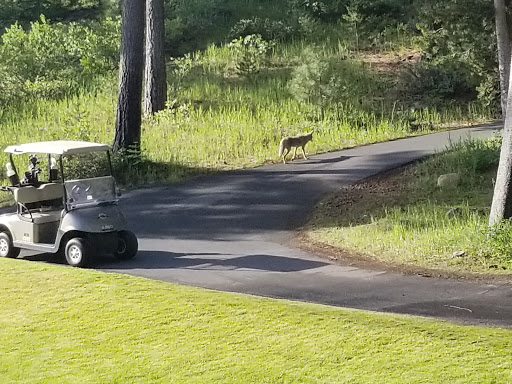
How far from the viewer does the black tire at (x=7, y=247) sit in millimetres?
12914

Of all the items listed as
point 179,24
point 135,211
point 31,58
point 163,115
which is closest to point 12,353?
point 135,211

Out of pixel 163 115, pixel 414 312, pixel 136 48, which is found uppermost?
pixel 136 48

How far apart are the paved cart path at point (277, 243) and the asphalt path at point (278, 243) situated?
0.01 metres

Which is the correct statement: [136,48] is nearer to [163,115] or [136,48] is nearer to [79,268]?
[163,115]

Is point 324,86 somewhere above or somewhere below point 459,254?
above

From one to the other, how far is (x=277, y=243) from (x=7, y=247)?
13.6 ft

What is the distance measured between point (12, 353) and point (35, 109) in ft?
65.6

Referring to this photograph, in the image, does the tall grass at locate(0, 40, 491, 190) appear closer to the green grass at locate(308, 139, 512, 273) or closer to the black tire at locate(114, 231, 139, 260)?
the green grass at locate(308, 139, 512, 273)

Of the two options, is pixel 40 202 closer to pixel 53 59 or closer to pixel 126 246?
pixel 126 246

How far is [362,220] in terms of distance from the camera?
589 inches

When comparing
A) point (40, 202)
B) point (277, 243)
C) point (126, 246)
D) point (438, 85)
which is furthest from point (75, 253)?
point (438, 85)

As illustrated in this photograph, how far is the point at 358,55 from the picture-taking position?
32.1 meters

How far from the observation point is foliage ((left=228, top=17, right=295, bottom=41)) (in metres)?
34.9

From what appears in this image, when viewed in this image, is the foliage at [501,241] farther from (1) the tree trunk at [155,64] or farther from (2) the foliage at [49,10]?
(2) the foliage at [49,10]
